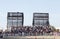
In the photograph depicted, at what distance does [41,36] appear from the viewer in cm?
5612

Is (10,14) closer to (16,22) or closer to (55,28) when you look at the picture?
(16,22)

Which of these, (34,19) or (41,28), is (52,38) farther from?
(34,19)

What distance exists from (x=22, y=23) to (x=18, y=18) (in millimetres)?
2397

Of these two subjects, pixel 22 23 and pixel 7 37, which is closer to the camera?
pixel 7 37

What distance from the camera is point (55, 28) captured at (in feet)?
259

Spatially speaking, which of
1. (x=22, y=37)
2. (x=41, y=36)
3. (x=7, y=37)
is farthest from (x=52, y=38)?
(x=7, y=37)

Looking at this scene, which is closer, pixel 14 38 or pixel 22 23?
pixel 14 38

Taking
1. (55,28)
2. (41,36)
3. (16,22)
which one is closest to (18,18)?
(16,22)

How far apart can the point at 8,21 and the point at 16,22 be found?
2868 mm

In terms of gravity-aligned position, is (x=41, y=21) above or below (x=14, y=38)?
above

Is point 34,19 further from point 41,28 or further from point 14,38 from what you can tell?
point 14,38

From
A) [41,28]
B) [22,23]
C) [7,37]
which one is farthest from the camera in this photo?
[22,23]

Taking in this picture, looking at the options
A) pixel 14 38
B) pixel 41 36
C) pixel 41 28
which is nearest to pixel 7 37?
pixel 14 38

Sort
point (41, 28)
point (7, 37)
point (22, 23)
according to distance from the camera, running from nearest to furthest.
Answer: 1. point (7, 37)
2. point (41, 28)
3. point (22, 23)
